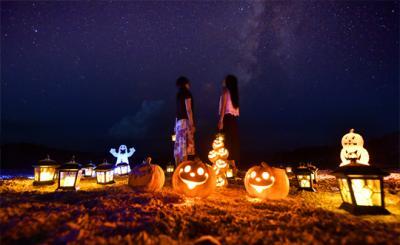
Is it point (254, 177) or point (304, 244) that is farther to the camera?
point (254, 177)

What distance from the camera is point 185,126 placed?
762 cm

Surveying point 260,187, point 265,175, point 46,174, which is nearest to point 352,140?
point 265,175

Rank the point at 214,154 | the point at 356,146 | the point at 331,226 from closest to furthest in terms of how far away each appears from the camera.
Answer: the point at 331,226
the point at 356,146
the point at 214,154

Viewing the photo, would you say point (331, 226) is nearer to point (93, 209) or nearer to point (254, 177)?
point (254, 177)

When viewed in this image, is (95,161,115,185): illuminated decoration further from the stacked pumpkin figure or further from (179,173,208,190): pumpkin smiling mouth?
(179,173,208,190): pumpkin smiling mouth

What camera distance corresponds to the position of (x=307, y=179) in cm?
796

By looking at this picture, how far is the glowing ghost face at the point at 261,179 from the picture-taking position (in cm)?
647

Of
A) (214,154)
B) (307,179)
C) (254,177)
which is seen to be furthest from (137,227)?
(307,179)

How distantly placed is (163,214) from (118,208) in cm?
101

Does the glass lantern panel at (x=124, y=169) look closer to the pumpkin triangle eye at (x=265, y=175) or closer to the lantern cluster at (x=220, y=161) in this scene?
the lantern cluster at (x=220, y=161)

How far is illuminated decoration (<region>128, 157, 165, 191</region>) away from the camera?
7.06 m

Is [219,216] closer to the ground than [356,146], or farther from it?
closer to the ground

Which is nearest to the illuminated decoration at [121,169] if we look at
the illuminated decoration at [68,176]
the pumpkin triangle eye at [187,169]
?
the illuminated decoration at [68,176]

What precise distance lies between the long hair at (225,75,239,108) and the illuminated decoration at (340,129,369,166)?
4.34 m
